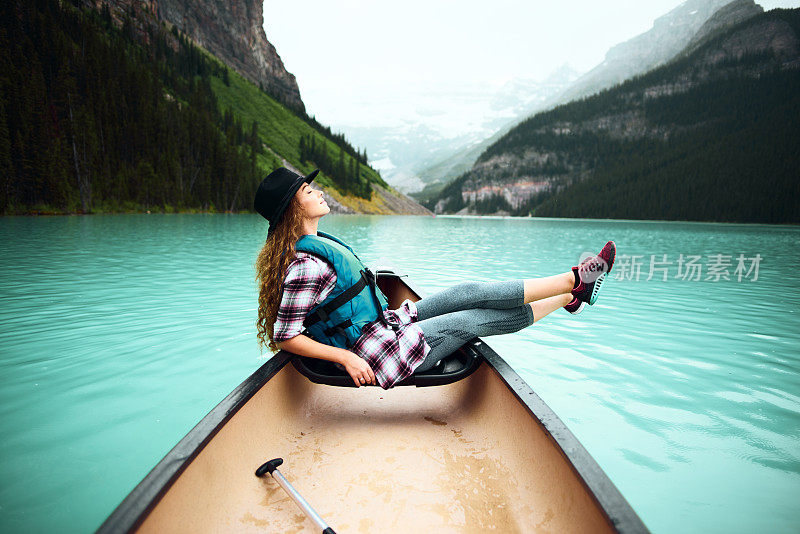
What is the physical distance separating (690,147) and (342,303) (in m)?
190

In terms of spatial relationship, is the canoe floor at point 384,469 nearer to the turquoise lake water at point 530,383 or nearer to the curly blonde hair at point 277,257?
the curly blonde hair at point 277,257

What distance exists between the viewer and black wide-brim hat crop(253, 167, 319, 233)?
2857 millimetres

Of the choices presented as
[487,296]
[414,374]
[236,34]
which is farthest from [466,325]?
[236,34]

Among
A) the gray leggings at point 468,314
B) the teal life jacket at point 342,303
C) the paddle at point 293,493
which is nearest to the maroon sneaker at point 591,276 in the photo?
the gray leggings at point 468,314

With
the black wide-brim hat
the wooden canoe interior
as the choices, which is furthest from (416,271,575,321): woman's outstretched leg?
the black wide-brim hat

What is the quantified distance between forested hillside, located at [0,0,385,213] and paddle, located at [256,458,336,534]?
4759 centimetres

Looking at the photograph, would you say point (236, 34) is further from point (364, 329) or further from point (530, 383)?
point (364, 329)

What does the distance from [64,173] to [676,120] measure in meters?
214

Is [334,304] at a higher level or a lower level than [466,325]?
higher

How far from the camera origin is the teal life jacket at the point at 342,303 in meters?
2.78

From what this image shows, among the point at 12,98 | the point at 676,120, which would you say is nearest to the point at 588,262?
the point at 12,98

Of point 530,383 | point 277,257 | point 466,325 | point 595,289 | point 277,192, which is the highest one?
point 277,192

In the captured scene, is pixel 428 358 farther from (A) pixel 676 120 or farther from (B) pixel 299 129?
(A) pixel 676 120

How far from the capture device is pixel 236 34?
130750 millimetres
